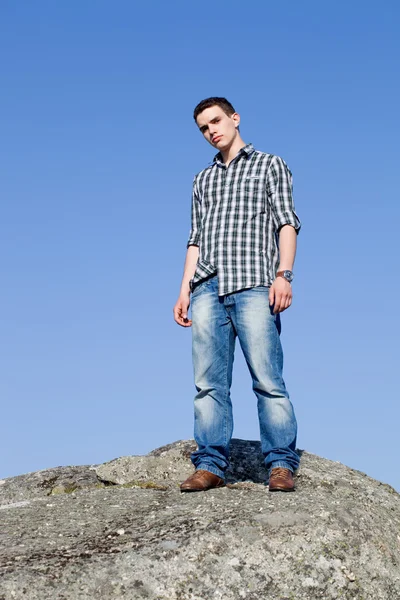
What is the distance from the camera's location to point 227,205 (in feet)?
25.3

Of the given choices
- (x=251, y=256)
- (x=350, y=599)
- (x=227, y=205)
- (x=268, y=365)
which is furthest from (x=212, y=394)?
(x=350, y=599)

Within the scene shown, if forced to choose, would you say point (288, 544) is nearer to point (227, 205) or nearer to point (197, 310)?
point (197, 310)

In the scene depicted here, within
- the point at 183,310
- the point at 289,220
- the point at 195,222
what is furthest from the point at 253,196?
the point at 183,310

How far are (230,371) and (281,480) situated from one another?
3.65ft

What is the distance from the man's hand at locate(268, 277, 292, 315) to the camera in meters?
7.10

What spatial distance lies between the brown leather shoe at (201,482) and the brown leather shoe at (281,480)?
527mm

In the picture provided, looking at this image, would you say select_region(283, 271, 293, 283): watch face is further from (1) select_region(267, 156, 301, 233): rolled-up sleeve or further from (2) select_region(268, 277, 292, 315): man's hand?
(1) select_region(267, 156, 301, 233): rolled-up sleeve

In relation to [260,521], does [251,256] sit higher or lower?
higher

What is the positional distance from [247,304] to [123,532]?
2.33m

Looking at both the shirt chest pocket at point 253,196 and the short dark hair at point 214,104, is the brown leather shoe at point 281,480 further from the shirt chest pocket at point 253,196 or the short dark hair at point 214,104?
the short dark hair at point 214,104

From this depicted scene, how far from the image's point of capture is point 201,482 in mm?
7254

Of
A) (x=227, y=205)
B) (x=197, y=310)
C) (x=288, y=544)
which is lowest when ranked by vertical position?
(x=288, y=544)

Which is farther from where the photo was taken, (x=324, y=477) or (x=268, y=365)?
(x=324, y=477)

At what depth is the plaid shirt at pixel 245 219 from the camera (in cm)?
744
